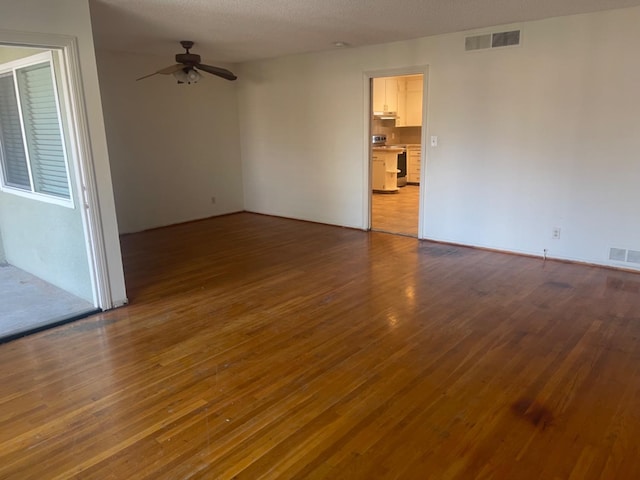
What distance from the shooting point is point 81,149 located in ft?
10.8

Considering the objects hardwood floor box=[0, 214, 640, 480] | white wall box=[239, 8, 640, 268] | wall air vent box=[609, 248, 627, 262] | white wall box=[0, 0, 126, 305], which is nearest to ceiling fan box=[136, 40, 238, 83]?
white wall box=[239, 8, 640, 268]

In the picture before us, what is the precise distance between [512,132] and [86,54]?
3.97 metres

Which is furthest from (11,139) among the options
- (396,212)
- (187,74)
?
(396,212)

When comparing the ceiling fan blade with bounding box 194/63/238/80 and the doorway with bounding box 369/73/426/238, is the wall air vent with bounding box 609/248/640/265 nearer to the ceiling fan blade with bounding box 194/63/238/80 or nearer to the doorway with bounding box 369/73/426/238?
the doorway with bounding box 369/73/426/238

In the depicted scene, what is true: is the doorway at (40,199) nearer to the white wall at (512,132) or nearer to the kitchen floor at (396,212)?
the white wall at (512,132)

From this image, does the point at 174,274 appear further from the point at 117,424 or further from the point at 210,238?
the point at 117,424

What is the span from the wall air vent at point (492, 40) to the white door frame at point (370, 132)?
1.75ft

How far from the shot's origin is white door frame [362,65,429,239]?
5.24 m

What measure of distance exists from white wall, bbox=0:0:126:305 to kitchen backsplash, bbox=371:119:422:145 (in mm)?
7793

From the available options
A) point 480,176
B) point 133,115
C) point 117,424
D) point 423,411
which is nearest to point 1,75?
point 133,115

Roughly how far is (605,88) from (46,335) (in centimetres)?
505

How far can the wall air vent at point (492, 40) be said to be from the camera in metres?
4.51

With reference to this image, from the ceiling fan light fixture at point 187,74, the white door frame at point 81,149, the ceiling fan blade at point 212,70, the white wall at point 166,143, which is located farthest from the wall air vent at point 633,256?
the white wall at point 166,143

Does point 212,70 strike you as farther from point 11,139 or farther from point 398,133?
point 398,133
